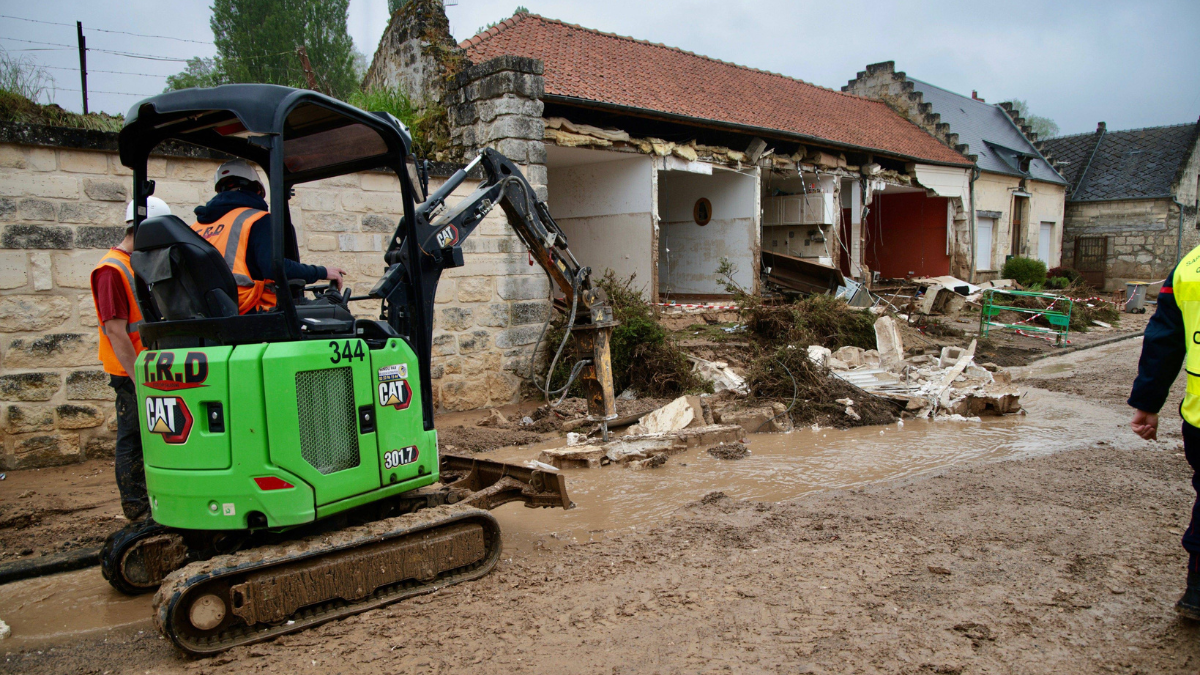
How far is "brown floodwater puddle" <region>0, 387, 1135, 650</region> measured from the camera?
12.8 feet

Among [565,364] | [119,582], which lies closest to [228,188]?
[119,582]

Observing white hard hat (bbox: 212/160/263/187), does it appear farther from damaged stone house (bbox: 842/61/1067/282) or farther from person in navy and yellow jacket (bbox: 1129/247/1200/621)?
damaged stone house (bbox: 842/61/1067/282)

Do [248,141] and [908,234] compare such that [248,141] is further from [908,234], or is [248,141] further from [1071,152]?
[1071,152]

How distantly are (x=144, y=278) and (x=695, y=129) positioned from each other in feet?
40.6

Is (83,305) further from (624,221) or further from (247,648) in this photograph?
(624,221)

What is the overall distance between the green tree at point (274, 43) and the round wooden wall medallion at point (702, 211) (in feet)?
73.9

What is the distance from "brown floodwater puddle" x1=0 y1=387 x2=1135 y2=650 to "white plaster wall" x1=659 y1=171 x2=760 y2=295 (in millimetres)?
7510

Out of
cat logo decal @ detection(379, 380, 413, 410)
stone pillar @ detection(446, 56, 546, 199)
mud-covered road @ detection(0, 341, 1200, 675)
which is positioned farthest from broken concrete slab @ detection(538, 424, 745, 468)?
stone pillar @ detection(446, 56, 546, 199)

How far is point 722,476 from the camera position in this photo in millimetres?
6180

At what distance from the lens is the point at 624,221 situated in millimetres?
13719

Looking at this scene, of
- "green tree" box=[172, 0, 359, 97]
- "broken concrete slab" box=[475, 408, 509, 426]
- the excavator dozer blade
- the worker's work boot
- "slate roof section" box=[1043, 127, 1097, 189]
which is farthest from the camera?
"green tree" box=[172, 0, 359, 97]

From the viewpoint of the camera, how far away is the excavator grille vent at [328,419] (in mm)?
3412

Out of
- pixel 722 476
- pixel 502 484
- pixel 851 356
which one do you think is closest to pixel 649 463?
pixel 722 476

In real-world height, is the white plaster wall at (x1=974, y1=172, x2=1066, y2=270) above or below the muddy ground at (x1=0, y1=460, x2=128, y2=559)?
above
